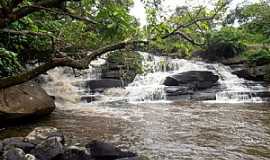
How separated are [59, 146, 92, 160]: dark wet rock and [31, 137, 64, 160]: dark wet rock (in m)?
0.12

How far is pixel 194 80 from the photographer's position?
2075cm

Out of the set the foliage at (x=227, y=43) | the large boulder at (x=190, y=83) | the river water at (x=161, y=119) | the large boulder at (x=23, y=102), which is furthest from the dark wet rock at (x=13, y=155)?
the foliage at (x=227, y=43)

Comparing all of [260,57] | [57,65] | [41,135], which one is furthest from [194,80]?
[57,65]

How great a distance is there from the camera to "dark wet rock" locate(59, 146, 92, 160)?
310 inches

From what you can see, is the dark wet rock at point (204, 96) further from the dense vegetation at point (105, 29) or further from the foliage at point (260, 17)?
the dense vegetation at point (105, 29)

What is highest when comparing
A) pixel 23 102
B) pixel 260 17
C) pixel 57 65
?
pixel 260 17

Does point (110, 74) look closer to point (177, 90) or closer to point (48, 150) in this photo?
point (177, 90)

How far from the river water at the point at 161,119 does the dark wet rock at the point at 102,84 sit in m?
0.40

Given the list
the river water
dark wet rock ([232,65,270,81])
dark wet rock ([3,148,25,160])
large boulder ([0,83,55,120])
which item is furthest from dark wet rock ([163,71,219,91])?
dark wet rock ([3,148,25,160])

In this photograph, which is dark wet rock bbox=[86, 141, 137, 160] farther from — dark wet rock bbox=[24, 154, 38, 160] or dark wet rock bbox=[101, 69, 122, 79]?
dark wet rock bbox=[101, 69, 122, 79]

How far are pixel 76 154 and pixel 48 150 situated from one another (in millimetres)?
573

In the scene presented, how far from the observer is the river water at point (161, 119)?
955 cm

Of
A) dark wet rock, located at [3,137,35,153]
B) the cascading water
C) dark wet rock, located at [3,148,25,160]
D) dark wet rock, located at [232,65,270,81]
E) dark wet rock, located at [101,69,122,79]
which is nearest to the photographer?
dark wet rock, located at [3,148,25,160]

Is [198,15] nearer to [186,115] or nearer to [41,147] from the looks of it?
[41,147]
